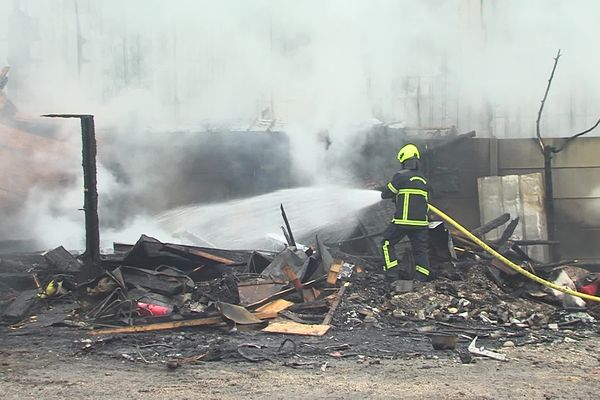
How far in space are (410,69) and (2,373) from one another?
21.8ft

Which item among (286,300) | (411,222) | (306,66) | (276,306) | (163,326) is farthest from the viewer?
(306,66)

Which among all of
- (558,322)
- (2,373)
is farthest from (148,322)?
(558,322)

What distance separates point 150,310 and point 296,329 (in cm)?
131

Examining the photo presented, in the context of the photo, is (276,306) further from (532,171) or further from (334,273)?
(532,171)

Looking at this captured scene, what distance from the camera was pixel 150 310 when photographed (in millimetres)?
5039

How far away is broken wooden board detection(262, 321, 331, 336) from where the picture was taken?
462cm

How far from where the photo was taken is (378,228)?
7.47 metres

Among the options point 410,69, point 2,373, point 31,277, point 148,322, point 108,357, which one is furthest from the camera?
point 410,69

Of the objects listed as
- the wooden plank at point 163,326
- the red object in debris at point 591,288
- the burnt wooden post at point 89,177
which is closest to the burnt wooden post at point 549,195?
the red object in debris at point 591,288

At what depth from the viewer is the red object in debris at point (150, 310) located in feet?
16.4

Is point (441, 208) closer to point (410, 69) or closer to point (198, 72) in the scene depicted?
point (410, 69)

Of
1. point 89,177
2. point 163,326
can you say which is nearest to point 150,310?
point 163,326

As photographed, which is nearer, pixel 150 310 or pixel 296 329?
pixel 296 329

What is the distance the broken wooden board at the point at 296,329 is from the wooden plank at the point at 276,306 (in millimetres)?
289
